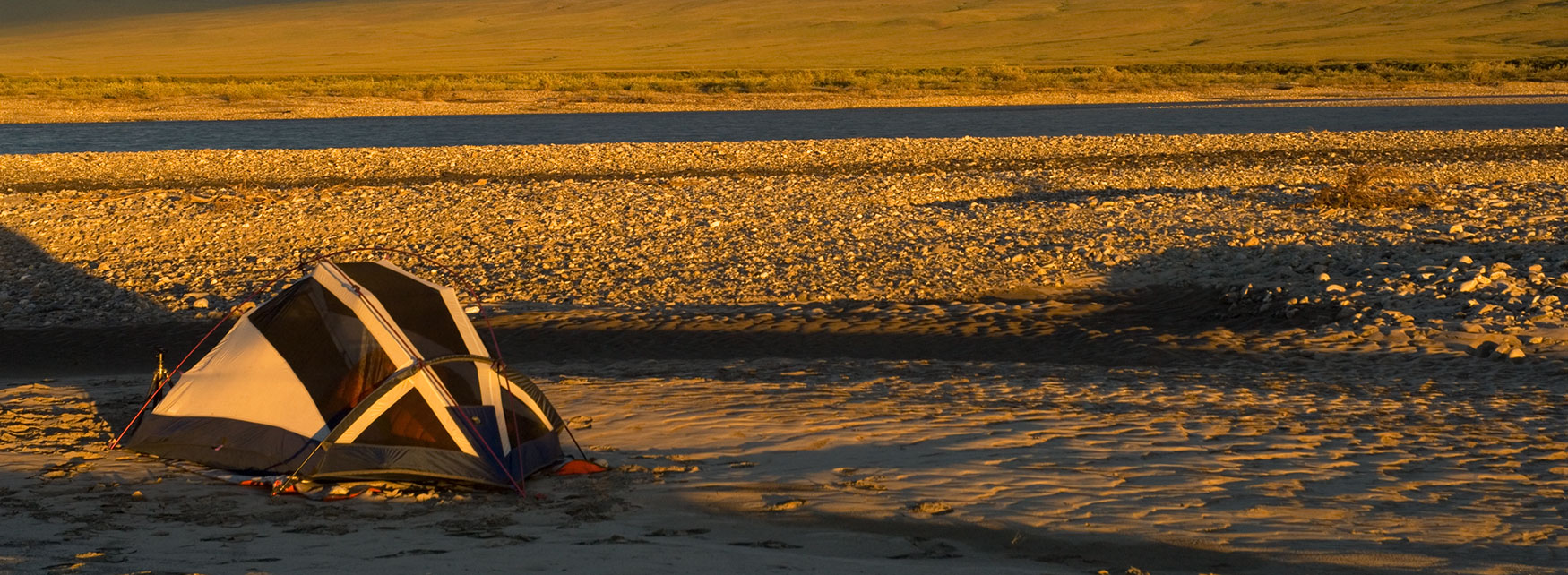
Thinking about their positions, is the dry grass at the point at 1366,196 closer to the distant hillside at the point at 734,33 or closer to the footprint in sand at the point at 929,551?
the footprint in sand at the point at 929,551

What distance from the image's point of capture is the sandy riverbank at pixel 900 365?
5.46 m

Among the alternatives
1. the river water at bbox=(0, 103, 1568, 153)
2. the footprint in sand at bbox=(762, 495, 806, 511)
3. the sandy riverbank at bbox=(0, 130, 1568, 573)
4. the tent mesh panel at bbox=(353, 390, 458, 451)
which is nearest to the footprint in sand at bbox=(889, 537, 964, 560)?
the sandy riverbank at bbox=(0, 130, 1568, 573)

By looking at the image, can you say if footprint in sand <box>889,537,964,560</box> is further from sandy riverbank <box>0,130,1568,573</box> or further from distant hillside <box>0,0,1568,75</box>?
distant hillside <box>0,0,1568,75</box>

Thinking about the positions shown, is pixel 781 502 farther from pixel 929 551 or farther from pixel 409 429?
pixel 409 429

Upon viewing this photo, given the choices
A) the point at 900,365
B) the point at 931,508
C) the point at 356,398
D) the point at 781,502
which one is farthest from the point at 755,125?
the point at 931,508

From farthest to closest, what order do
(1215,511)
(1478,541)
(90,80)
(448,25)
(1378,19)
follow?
(448,25), (1378,19), (90,80), (1215,511), (1478,541)

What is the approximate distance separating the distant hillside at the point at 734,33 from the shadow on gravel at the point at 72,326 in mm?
58069

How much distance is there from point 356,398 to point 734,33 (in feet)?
317

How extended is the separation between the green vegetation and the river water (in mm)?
9047

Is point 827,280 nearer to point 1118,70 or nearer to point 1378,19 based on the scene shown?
point 1118,70

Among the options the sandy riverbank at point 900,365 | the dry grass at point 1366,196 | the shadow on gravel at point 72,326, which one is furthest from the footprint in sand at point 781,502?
the dry grass at point 1366,196

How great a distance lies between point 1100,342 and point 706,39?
8981 cm

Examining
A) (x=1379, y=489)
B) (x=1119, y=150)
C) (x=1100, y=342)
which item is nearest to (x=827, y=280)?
(x=1100, y=342)

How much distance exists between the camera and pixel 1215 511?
564cm
